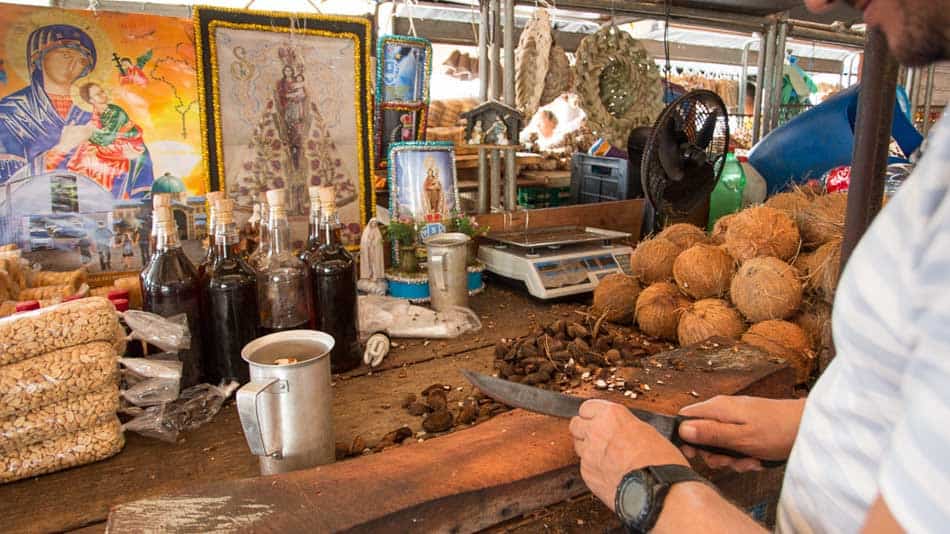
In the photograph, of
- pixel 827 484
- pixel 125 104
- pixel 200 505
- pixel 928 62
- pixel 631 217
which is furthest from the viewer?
pixel 631 217

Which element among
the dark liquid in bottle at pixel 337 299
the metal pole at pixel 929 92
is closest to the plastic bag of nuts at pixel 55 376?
the dark liquid in bottle at pixel 337 299

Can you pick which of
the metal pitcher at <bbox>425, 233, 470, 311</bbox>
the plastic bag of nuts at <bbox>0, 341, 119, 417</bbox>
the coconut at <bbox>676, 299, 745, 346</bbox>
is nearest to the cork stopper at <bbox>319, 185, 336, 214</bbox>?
the metal pitcher at <bbox>425, 233, 470, 311</bbox>

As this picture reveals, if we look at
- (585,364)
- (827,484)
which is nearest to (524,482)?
(827,484)

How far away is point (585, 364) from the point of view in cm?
151

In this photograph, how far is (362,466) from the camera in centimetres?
93

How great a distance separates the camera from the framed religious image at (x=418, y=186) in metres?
2.12

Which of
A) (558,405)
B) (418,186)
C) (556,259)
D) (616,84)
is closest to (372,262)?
(418,186)

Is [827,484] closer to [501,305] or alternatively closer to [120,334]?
[120,334]

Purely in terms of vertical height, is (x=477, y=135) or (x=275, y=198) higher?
(x=477, y=135)

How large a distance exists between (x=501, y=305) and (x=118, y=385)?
1220mm

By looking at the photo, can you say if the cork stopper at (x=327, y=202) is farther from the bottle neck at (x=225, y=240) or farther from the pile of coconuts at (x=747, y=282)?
the pile of coconuts at (x=747, y=282)

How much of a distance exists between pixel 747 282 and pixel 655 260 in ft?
1.05

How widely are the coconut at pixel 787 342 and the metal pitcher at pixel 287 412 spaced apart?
3.67 feet

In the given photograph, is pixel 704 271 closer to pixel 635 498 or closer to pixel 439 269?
pixel 439 269
